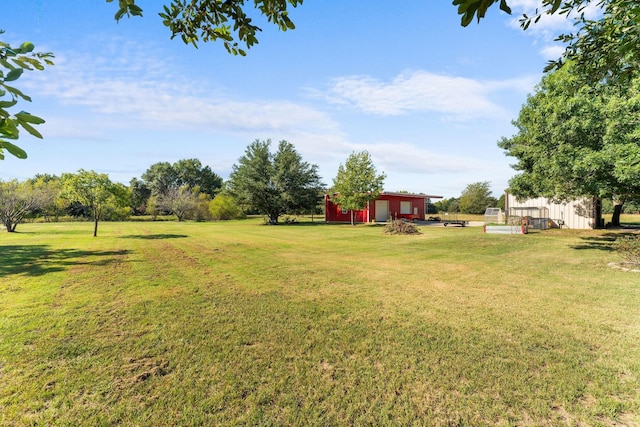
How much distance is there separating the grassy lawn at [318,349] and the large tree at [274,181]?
25083 mm

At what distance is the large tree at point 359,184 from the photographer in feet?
90.3

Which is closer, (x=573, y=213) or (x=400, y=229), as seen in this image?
(x=400, y=229)

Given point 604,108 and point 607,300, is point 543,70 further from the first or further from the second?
point 604,108

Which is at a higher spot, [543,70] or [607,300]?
[543,70]

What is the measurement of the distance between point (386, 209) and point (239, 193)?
55.7 feet

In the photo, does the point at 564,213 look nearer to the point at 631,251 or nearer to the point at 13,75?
the point at 631,251

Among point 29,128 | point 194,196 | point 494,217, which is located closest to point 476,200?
point 494,217

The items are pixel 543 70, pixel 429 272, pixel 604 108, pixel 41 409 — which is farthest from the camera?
pixel 604 108

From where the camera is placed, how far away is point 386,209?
3447cm

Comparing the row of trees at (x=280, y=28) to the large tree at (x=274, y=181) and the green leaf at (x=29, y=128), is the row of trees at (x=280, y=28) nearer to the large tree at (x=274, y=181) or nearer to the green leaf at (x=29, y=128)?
the green leaf at (x=29, y=128)

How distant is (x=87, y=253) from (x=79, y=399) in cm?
1033

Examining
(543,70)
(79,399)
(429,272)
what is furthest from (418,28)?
(79,399)

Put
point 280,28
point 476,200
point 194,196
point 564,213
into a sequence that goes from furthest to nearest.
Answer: point 476,200 → point 194,196 → point 564,213 → point 280,28

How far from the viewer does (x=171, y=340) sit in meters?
3.77
